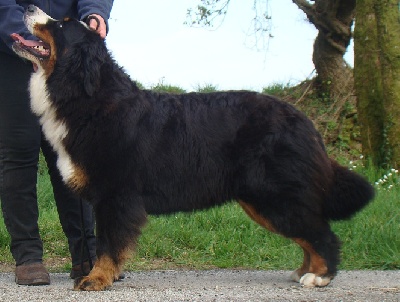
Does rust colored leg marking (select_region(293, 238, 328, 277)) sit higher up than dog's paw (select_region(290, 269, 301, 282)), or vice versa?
rust colored leg marking (select_region(293, 238, 328, 277))

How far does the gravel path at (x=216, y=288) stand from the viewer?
3.79m

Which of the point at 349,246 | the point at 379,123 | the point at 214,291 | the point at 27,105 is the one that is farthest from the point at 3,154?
the point at 379,123

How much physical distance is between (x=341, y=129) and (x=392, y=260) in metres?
5.32

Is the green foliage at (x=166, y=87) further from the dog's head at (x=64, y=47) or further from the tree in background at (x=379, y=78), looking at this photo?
the dog's head at (x=64, y=47)

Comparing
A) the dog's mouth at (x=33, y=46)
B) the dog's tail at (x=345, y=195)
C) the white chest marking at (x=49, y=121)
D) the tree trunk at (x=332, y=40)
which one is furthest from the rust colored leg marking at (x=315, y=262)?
the tree trunk at (x=332, y=40)

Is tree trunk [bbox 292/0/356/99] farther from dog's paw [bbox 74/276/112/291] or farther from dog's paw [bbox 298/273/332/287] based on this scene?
dog's paw [bbox 74/276/112/291]

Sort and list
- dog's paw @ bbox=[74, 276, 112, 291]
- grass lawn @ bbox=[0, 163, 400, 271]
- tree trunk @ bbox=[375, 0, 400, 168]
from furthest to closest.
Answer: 1. tree trunk @ bbox=[375, 0, 400, 168]
2. grass lawn @ bbox=[0, 163, 400, 271]
3. dog's paw @ bbox=[74, 276, 112, 291]

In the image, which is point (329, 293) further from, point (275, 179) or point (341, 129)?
point (341, 129)

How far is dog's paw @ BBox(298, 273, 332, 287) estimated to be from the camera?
13.8ft

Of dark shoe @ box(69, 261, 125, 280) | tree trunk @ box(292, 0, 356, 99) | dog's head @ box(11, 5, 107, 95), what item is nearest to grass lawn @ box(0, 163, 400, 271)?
dark shoe @ box(69, 261, 125, 280)

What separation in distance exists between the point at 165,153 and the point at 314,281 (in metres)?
1.34

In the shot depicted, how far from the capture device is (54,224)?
632cm

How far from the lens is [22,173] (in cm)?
443

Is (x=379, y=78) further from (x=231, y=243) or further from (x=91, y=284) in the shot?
(x=91, y=284)
